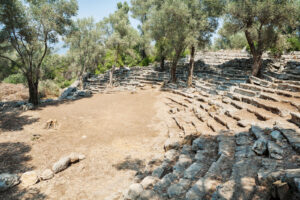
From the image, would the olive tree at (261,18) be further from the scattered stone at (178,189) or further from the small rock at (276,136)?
the scattered stone at (178,189)

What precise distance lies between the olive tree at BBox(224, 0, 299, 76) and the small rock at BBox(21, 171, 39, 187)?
17.4 m

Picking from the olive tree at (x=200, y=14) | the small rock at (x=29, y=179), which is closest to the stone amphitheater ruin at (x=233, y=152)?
the small rock at (x=29, y=179)

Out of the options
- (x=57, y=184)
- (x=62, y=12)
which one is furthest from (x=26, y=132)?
(x=62, y=12)

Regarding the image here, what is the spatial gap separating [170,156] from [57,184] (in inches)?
162

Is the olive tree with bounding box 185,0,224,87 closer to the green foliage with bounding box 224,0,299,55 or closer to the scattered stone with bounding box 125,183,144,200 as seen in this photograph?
the green foliage with bounding box 224,0,299,55

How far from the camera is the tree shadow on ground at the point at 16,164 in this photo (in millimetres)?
5214

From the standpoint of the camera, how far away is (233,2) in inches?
577

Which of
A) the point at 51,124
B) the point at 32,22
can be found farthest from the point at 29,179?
the point at 32,22

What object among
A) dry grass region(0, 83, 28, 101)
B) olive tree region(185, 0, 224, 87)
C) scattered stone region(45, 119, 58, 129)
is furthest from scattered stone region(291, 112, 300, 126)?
dry grass region(0, 83, 28, 101)

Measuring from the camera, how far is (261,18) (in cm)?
1395

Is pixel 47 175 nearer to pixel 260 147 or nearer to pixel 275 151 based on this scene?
pixel 260 147

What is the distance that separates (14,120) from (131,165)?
9890 millimetres

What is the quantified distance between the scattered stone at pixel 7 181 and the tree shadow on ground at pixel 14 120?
18.9 ft

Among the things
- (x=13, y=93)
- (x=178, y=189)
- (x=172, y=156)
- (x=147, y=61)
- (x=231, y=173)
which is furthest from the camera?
(x=147, y=61)
